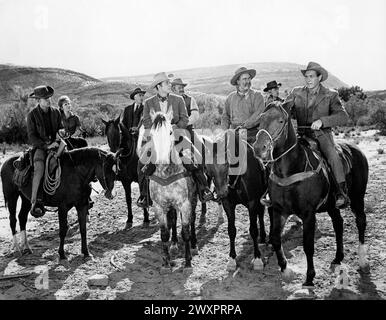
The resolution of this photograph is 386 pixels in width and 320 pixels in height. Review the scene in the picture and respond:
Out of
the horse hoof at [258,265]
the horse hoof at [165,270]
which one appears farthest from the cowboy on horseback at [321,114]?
the horse hoof at [165,270]

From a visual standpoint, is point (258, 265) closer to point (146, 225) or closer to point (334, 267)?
point (334, 267)

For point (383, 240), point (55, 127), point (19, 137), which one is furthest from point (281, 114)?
point (19, 137)

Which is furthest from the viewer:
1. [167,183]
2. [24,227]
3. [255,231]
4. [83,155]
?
[24,227]

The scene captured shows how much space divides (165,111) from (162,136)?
95 cm

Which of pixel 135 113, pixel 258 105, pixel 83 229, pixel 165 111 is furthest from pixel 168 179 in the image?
pixel 135 113

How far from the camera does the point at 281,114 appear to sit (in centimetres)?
531

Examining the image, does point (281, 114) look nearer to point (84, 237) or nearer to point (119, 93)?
point (84, 237)

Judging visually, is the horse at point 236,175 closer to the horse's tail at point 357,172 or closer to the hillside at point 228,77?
the horse's tail at point 357,172

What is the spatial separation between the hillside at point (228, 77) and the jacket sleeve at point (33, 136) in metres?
66.6

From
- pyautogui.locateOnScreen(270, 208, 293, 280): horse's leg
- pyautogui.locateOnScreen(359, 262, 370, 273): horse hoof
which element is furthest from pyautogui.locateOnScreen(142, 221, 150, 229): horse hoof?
pyautogui.locateOnScreen(359, 262, 370, 273): horse hoof

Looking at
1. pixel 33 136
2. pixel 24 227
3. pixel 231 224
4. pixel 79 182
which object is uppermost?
pixel 33 136

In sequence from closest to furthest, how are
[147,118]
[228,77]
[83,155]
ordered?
1. [147,118]
2. [83,155]
3. [228,77]

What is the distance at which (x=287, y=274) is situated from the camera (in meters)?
5.95
